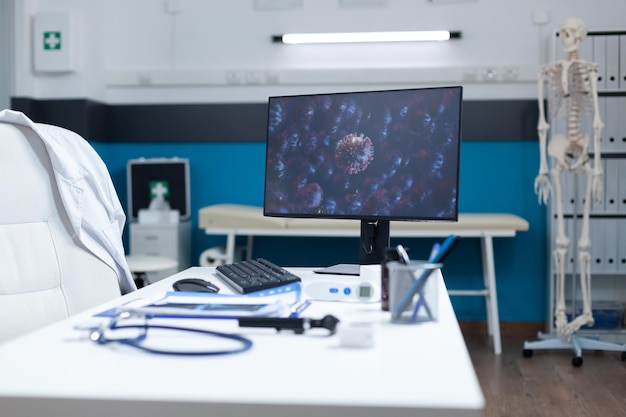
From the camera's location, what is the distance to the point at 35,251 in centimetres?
160

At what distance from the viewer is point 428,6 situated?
171 inches

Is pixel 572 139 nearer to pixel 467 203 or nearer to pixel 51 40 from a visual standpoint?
pixel 467 203

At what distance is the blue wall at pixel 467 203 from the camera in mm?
4293

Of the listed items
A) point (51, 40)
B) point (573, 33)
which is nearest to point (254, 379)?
point (573, 33)

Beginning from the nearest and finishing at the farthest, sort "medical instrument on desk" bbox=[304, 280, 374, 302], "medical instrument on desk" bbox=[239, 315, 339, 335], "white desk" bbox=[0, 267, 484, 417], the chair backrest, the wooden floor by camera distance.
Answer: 1. "white desk" bbox=[0, 267, 484, 417]
2. "medical instrument on desk" bbox=[239, 315, 339, 335]
3. "medical instrument on desk" bbox=[304, 280, 374, 302]
4. the chair backrest
5. the wooden floor

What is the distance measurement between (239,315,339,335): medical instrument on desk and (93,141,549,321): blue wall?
10.8 ft

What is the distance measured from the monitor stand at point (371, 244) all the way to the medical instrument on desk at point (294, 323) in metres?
0.67

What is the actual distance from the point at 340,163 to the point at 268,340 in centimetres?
77

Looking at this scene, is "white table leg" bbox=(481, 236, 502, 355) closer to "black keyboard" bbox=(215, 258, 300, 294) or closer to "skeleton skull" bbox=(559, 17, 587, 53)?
"skeleton skull" bbox=(559, 17, 587, 53)

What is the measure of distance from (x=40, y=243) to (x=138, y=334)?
0.63m

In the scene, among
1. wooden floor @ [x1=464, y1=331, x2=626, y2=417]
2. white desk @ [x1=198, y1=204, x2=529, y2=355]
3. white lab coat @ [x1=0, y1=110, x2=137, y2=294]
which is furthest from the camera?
white desk @ [x1=198, y1=204, x2=529, y2=355]

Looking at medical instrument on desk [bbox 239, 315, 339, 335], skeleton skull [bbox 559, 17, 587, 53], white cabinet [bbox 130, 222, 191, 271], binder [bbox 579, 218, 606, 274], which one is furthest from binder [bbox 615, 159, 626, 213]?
medical instrument on desk [bbox 239, 315, 339, 335]

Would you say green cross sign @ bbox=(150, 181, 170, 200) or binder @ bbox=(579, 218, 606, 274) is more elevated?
green cross sign @ bbox=(150, 181, 170, 200)

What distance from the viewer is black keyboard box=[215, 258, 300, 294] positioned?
1.52 m
